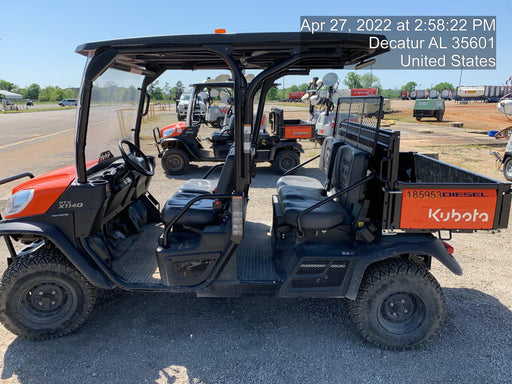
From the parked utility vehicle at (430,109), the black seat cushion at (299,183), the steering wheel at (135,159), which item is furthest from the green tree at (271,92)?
Result: the parked utility vehicle at (430,109)

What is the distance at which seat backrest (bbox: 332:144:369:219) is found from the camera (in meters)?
2.94

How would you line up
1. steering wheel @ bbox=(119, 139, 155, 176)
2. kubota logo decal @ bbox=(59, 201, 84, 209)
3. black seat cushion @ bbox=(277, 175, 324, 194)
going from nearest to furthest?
kubota logo decal @ bbox=(59, 201, 84, 209) → steering wheel @ bbox=(119, 139, 155, 176) → black seat cushion @ bbox=(277, 175, 324, 194)

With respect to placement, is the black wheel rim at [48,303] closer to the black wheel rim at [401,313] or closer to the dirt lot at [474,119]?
the black wheel rim at [401,313]

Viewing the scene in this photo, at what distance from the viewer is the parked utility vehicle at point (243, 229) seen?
264 cm

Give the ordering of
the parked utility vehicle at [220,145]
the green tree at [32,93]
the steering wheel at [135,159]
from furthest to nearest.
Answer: the green tree at [32,93] → the parked utility vehicle at [220,145] → the steering wheel at [135,159]

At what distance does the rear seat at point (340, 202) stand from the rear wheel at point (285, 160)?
542 cm

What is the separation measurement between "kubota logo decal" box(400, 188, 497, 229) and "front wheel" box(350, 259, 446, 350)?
0.40 metres

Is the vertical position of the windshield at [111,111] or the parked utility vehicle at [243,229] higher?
the windshield at [111,111]

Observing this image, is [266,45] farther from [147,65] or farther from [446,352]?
[446,352]

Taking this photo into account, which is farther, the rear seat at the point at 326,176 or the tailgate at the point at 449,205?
the rear seat at the point at 326,176

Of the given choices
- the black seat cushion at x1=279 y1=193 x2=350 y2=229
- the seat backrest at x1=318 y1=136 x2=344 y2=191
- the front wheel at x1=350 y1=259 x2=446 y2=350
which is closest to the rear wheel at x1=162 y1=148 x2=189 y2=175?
the seat backrest at x1=318 y1=136 x2=344 y2=191

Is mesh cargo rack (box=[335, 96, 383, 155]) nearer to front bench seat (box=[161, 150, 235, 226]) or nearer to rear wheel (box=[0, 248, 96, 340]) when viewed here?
front bench seat (box=[161, 150, 235, 226])

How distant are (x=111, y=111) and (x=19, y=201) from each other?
1102mm

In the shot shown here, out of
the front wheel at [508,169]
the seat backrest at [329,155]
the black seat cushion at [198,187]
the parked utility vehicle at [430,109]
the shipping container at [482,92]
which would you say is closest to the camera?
the seat backrest at [329,155]
